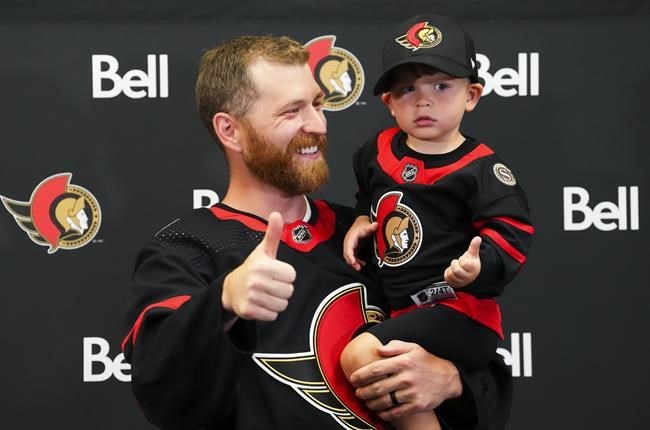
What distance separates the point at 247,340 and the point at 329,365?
283 millimetres

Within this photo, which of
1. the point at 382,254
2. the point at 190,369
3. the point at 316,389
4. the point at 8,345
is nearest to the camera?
the point at 190,369

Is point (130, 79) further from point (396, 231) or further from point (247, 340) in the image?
point (247, 340)

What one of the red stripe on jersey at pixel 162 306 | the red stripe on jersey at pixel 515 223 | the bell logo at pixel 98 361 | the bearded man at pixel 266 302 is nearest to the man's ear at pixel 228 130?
the bearded man at pixel 266 302

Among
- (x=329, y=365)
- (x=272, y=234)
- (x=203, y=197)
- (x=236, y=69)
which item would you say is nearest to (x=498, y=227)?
(x=329, y=365)

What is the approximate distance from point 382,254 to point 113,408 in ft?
3.48

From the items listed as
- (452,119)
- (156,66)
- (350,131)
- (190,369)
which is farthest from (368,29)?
(190,369)

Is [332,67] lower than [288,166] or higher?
higher

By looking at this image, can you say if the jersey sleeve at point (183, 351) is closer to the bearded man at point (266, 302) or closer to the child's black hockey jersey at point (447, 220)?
the bearded man at point (266, 302)

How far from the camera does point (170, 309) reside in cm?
137

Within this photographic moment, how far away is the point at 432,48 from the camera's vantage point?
5.08 ft

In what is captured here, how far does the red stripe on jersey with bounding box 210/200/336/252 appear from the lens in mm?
1623

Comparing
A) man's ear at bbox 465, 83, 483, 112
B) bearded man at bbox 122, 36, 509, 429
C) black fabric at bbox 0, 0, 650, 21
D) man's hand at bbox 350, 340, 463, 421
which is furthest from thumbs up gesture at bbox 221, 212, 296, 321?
black fabric at bbox 0, 0, 650, 21

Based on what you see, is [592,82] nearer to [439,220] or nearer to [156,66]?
[439,220]

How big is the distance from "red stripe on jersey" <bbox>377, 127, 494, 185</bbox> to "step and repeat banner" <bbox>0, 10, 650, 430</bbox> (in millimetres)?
649
